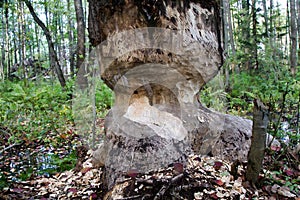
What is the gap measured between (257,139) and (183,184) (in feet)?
2.07

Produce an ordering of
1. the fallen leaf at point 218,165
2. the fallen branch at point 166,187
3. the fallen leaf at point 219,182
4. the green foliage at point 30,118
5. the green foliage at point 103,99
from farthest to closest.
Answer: the green foliage at point 103,99, the green foliage at point 30,118, the fallen leaf at point 218,165, the fallen leaf at point 219,182, the fallen branch at point 166,187

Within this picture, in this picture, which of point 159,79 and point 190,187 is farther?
point 159,79

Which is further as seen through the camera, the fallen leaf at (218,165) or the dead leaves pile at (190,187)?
the fallen leaf at (218,165)

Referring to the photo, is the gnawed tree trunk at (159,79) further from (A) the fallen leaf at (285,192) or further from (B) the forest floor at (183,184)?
(A) the fallen leaf at (285,192)

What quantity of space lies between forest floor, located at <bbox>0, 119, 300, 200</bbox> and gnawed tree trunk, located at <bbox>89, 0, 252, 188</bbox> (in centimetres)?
17

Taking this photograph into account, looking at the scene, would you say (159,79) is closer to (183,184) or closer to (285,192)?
(183,184)

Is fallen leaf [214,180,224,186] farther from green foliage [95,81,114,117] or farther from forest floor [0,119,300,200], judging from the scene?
green foliage [95,81,114,117]

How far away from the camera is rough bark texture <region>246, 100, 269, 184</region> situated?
183 cm

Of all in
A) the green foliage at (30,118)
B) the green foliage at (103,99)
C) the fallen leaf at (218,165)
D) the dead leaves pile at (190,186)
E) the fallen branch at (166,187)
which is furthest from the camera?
the green foliage at (103,99)

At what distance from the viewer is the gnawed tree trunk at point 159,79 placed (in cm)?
198

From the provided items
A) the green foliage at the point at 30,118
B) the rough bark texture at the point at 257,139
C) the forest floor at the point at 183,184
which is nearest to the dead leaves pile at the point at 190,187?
the forest floor at the point at 183,184

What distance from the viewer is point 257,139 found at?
6.10ft

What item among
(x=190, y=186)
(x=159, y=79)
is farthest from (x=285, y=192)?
(x=159, y=79)

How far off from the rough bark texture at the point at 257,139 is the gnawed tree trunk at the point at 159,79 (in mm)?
492
